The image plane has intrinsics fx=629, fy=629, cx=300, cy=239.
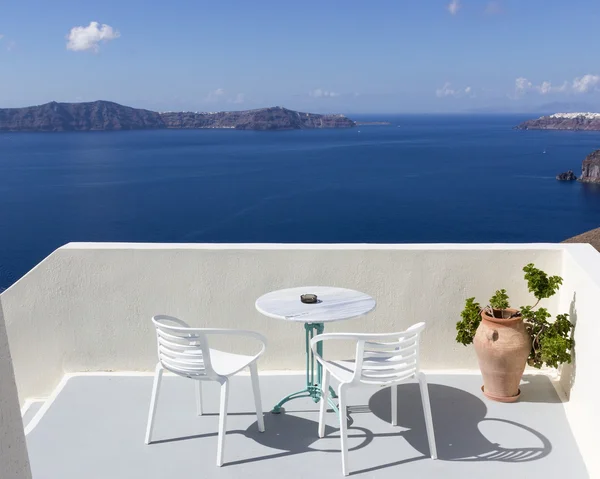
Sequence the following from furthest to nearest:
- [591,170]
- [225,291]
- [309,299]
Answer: [591,170], [225,291], [309,299]

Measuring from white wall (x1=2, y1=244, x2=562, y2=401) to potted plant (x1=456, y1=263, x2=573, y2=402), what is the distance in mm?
238

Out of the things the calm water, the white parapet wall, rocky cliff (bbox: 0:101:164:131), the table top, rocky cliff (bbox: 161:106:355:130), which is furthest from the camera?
rocky cliff (bbox: 161:106:355:130)

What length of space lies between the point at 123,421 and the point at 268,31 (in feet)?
325

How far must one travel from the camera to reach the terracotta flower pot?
3203 mm

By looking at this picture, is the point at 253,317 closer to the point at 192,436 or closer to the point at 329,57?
the point at 192,436

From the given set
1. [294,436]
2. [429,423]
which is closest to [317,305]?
[294,436]

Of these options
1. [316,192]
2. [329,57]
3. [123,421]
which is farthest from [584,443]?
[329,57]

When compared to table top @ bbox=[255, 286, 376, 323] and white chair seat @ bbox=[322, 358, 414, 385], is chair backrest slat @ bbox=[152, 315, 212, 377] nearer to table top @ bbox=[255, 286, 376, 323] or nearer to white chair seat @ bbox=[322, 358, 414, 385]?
table top @ bbox=[255, 286, 376, 323]

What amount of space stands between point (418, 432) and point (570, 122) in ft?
437

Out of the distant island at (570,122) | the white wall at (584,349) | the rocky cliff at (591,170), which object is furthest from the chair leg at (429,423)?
the distant island at (570,122)

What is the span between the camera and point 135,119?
4604 inches

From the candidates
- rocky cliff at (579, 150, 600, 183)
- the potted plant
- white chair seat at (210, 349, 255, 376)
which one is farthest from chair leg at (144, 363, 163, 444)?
rocky cliff at (579, 150, 600, 183)

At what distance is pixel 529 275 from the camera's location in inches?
132

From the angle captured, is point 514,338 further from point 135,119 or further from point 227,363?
point 135,119
